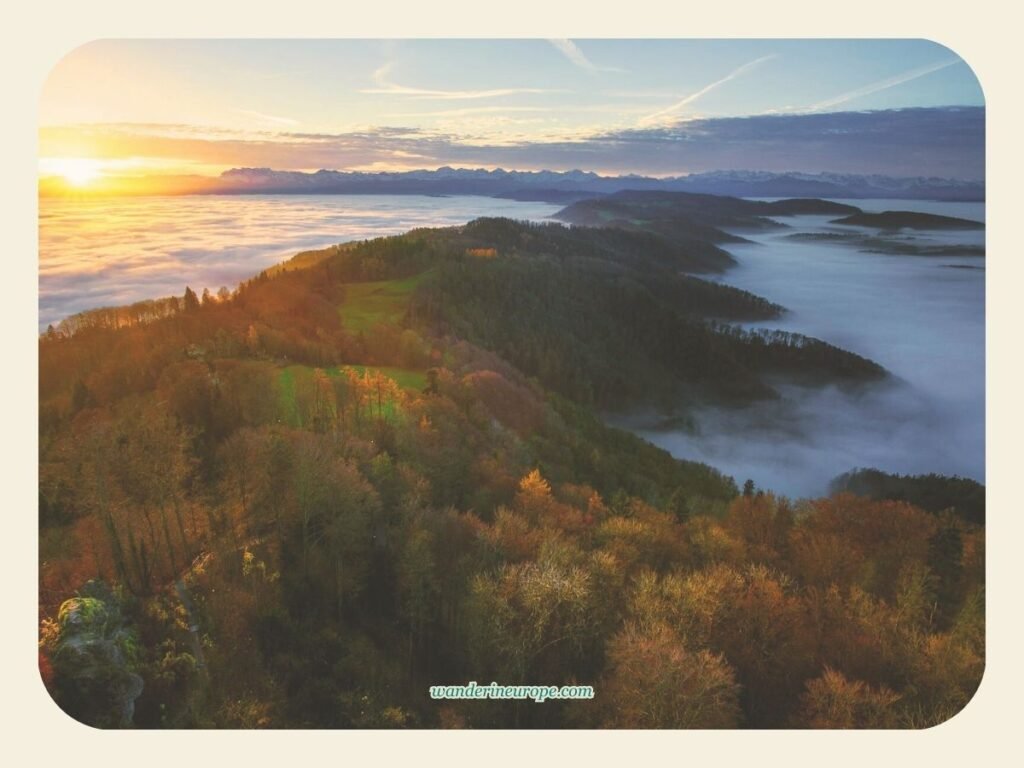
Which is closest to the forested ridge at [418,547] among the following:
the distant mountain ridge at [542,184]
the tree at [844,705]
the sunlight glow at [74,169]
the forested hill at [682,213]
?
the tree at [844,705]

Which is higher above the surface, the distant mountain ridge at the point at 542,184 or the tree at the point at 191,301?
the distant mountain ridge at the point at 542,184

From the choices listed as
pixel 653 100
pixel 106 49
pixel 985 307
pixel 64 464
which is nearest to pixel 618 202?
pixel 653 100

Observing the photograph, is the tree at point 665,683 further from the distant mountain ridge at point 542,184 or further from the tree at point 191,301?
the tree at point 191,301

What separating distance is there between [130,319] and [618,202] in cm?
553

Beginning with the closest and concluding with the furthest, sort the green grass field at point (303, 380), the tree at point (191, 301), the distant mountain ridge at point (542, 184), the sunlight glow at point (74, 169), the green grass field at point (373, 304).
→ the sunlight glow at point (74, 169)
the green grass field at point (303, 380)
the tree at point (191, 301)
the green grass field at point (373, 304)
the distant mountain ridge at point (542, 184)

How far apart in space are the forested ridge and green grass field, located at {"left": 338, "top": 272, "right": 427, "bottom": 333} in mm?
26

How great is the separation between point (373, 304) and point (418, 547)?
254 centimetres

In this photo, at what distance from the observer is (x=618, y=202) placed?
803 centimetres

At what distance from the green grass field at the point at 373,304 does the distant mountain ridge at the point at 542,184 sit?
4.31ft

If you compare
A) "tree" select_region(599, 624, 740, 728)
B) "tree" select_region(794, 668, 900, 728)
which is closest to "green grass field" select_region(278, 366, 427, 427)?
"tree" select_region(599, 624, 740, 728)

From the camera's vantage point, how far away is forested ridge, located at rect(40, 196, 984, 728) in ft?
19.0

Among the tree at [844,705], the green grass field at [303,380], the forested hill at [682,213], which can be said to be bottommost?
the tree at [844,705]

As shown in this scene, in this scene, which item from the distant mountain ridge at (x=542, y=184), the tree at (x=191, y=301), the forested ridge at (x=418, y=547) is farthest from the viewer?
the distant mountain ridge at (x=542, y=184)

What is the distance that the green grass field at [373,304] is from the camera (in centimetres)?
680
